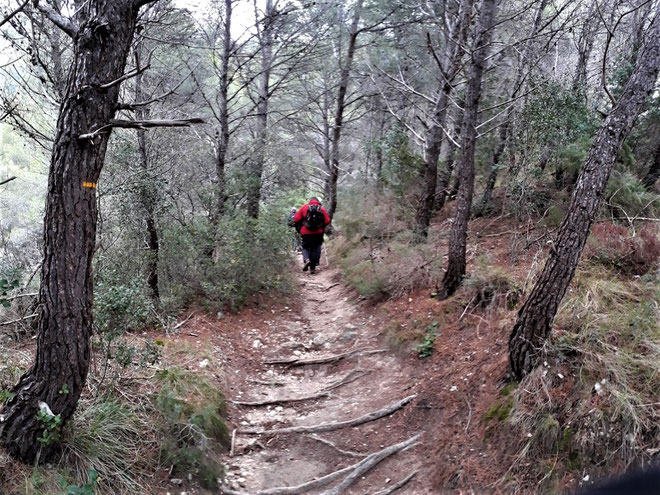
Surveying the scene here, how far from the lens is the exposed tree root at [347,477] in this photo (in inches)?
170

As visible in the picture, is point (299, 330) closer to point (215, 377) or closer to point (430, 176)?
point (215, 377)

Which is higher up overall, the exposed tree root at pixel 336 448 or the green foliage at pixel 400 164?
the green foliage at pixel 400 164

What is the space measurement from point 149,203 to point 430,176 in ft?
17.8

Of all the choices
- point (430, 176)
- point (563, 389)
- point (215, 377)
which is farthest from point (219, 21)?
point (563, 389)

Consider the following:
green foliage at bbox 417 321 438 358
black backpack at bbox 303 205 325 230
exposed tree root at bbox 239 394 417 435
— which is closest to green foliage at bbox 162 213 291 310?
black backpack at bbox 303 205 325 230

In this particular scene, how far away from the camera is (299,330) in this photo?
8.24m

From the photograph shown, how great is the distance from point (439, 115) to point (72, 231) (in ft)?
26.5

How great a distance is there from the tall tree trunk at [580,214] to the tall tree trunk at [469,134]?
7.41 feet

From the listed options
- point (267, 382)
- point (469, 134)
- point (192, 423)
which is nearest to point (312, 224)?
point (267, 382)

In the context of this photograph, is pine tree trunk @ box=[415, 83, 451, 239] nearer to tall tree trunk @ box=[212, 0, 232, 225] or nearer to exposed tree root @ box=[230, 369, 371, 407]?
exposed tree root @ box=[230, 369, 371, 407]

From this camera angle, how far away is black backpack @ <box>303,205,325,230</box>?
34.3 feet

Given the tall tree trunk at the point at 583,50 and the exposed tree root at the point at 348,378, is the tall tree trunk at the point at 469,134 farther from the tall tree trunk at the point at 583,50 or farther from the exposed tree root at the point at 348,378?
the tall tree trunk at the point at 583,50

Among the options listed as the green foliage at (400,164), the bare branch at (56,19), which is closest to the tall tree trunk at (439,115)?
the green foliage at (400,164)

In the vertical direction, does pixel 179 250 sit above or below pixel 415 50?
below
